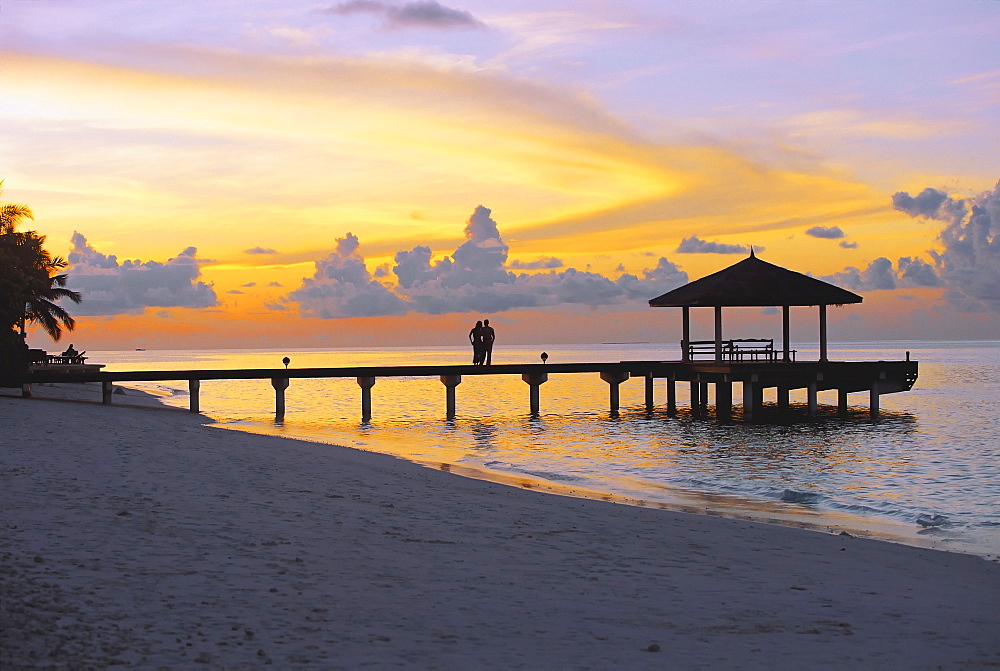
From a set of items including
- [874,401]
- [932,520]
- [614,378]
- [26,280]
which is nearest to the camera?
[932,520]

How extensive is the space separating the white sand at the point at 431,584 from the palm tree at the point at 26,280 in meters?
19.1

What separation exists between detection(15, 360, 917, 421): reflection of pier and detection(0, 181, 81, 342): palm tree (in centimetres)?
288

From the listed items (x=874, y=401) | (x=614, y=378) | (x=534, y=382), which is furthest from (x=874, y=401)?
(x=534, y=382)

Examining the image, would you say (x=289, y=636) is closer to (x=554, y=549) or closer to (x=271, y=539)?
(x=271, y=539)

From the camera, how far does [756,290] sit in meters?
32.4

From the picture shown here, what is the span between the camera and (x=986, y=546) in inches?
463

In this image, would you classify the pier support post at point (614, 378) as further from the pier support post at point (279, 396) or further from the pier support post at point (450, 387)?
the pier support post at point (279, 396)

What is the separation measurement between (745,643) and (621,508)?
6751 millimetres

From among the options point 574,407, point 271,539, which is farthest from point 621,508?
point 574,407

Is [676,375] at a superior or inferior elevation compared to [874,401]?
superior

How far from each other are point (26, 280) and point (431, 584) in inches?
1085

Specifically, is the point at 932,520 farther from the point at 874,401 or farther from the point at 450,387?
the point at 874,401

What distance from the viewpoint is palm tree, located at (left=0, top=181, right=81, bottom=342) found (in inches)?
1149

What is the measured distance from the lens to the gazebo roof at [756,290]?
3231cm
